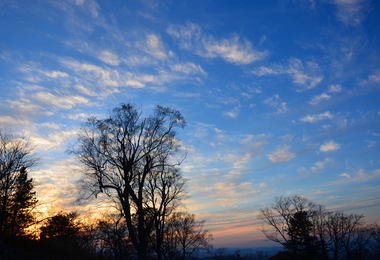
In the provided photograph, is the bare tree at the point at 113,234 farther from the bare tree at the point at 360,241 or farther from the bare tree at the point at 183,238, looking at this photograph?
the bare tree at the point at 360,241

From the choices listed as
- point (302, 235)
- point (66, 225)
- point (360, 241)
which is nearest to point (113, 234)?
point (66, 225)

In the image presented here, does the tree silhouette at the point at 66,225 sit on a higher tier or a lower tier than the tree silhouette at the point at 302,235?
higher

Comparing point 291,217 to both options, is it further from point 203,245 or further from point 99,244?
point 99,244

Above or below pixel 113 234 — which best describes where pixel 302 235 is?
below

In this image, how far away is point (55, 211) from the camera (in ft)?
143

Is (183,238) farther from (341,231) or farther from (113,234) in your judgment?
(341,231)

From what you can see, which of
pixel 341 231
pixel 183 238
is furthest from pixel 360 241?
pixel 183 238

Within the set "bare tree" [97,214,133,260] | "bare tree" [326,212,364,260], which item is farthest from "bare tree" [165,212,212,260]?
"bare tree" [326,212,364,260]

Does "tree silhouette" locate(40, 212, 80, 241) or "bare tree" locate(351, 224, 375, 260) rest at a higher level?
"tree silhouette" locate(40, 212, 80, 241)

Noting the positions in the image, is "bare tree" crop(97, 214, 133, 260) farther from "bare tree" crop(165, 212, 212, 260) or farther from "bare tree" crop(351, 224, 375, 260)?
"bare tree" crop(351, 224, 375, 260)

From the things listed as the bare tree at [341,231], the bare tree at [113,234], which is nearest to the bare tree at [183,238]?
the bare tree at [113,234]

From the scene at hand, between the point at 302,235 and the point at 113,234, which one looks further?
the point at 302,235

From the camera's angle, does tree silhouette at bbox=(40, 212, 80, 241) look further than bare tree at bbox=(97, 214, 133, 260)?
No

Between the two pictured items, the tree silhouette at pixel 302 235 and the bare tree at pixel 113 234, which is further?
the tree silhouette at pixel 302 235
